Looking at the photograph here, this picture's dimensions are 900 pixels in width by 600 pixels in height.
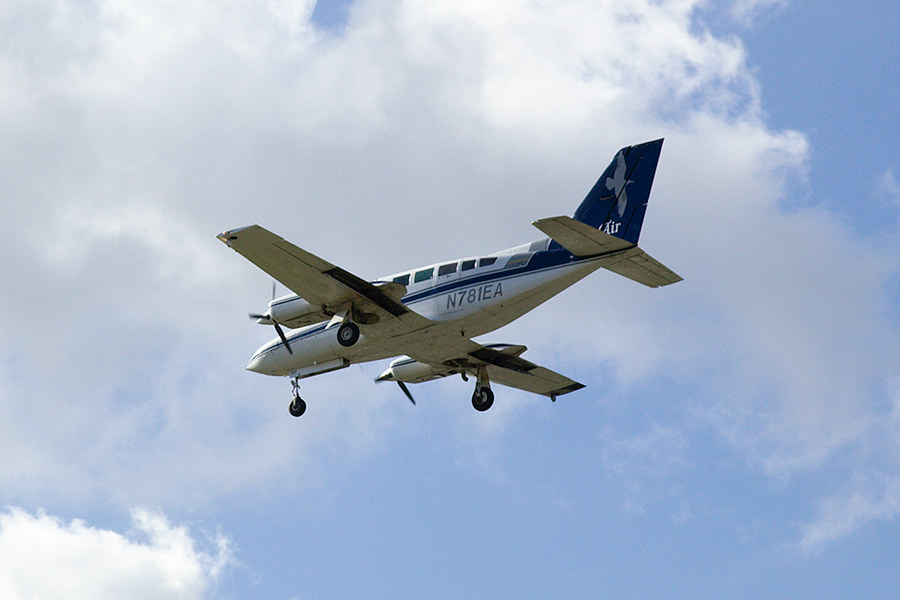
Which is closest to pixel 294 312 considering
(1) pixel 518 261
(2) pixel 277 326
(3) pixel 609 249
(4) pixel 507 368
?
(2) pixel 277 326

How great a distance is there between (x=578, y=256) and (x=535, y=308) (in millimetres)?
2593

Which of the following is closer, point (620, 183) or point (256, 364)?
point (620, 183)

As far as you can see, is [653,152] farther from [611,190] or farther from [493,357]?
[493,357]

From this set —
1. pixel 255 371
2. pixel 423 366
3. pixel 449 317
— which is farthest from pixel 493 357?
pixel 255 371

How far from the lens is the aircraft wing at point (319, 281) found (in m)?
35.7

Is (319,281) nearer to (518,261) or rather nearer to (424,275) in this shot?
(424,275)

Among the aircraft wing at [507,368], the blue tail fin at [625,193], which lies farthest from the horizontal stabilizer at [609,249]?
the aircraft wing at [507,368]

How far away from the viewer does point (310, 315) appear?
38.5 m

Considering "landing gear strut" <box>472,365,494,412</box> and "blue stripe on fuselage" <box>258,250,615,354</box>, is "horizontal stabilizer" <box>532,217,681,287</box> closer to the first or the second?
"blue stripe on fuselage" <box>258,250,615,354</box>

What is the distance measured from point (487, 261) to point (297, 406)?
9.18 m

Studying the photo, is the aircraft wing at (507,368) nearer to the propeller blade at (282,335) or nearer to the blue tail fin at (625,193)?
the propeller blade at (282,335)

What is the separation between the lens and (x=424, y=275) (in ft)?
128

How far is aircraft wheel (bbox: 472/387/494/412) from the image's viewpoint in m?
42.9

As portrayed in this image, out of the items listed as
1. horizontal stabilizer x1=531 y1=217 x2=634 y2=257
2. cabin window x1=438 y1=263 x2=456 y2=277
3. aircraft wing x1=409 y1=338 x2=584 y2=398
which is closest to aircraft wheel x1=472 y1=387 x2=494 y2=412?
aircraft wing x1=409 y1=338 x2=584 y2=398
